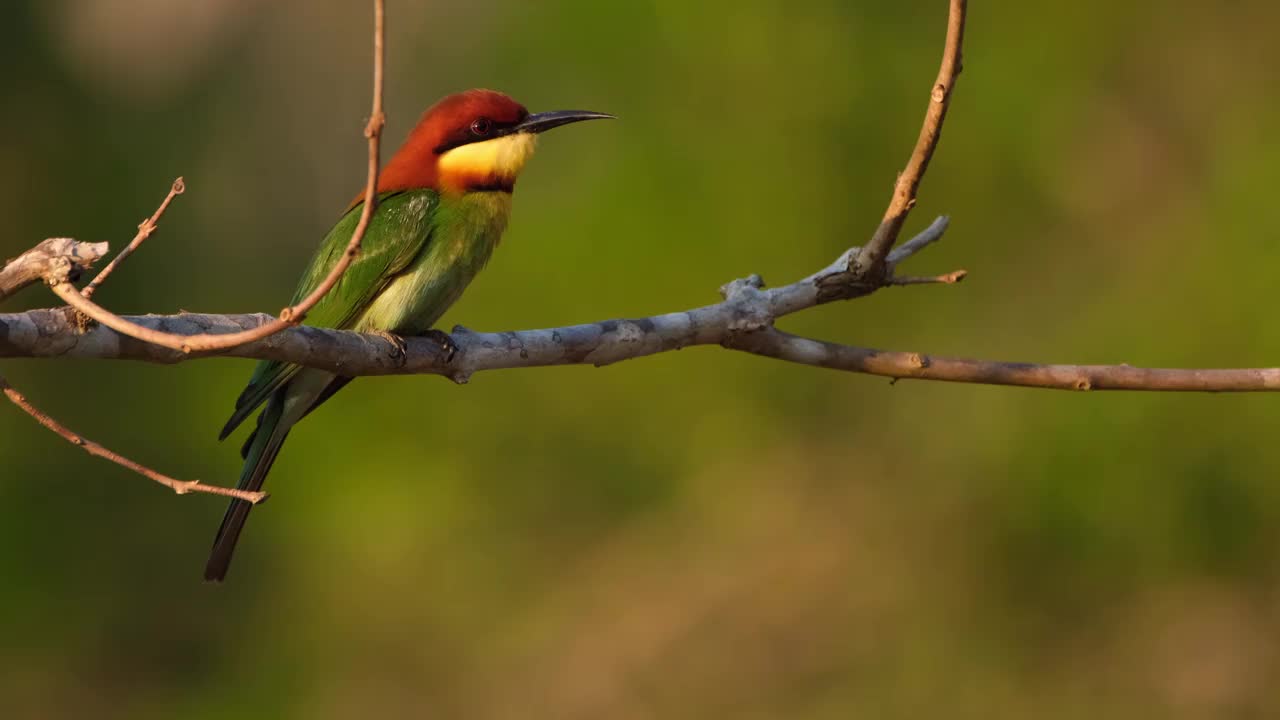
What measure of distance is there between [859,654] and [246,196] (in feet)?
13.2

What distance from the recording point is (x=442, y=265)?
3.16 metres

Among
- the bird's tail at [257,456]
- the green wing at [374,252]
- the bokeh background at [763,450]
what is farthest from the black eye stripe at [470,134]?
the bokeh background at [763,450]

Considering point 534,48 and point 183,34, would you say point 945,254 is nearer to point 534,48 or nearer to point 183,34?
point 534,48

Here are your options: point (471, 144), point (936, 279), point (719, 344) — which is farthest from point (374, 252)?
point (936, 279)

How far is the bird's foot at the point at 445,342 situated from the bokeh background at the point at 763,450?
7.21 feet

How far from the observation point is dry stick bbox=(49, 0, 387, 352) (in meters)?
1.69

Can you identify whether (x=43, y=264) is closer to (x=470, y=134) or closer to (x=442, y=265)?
(x=442, y=265)

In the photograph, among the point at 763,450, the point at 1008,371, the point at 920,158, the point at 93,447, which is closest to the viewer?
the point at 93,447

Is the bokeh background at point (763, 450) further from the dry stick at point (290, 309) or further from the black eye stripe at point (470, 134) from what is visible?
the dry stick at point (290, 309)

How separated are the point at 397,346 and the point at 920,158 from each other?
1.00 m

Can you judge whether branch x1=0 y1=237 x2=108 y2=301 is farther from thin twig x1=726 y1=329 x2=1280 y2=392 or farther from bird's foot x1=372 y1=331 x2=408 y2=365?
thin twig x1=726 y1=329 x2=1280 y2=392

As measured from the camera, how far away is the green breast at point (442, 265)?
309 cm

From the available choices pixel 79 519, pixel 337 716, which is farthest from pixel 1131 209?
pixel 79 519

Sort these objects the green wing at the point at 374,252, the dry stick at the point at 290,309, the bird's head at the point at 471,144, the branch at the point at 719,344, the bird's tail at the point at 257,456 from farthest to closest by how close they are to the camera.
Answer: the bird's head at the point at 471,144 → the green wing at the point at 374,252 → the bird's tail at the point at 257,456 → the branch at the point at 719,344 → the dry stick at the point at 290,309
